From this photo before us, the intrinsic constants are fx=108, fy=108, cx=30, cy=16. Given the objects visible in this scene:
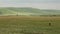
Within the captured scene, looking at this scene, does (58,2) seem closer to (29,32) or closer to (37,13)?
(37,13)

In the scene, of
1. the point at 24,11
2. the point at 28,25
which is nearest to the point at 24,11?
the point at 24,11

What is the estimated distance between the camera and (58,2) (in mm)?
745

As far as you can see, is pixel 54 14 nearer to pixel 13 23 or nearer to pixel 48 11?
pixel 48 11

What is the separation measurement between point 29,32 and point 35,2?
0.21 metres

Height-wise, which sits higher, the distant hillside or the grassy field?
the distant hillside

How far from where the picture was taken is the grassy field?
0.70m

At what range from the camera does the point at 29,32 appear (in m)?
0.70

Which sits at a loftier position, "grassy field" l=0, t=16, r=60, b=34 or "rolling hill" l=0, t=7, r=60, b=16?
"rolling hill" l=0, t=7, r=60, b=16

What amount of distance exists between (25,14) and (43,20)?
13 centimetres

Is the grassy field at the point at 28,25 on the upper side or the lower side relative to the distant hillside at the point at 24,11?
lower

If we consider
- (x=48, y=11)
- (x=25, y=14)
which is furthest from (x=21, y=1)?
(x=48, y=11)

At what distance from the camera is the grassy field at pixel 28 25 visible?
2.31 ft

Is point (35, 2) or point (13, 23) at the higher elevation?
point (35, 2)

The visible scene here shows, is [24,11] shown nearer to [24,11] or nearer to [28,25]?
[24,11]
